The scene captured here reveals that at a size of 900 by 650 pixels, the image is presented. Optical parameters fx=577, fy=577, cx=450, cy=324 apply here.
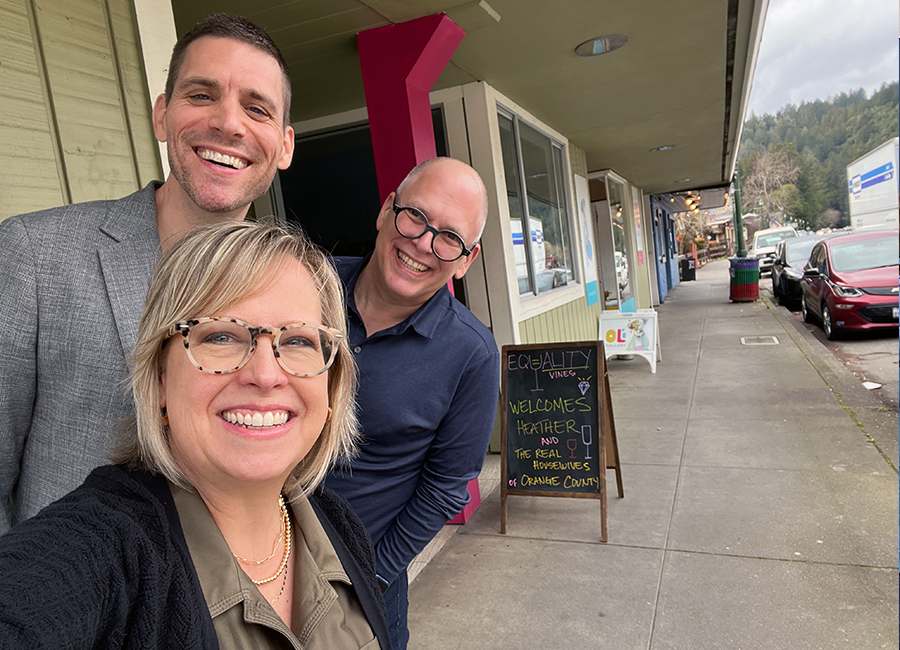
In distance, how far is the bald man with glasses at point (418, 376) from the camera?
1855 mm

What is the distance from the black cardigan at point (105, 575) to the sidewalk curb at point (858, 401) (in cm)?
479

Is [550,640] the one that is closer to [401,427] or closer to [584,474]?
[584,474]

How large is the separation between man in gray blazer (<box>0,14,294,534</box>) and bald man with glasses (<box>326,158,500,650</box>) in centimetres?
59

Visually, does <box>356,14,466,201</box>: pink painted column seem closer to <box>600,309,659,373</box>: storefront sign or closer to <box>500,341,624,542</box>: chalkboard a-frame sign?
<box>500,341,624,542</box>: chalkboard a-frame sign

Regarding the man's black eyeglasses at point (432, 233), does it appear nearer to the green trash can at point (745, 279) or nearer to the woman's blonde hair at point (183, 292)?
the woman's blonde hair at point (183, 292)

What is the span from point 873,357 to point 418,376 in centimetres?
881

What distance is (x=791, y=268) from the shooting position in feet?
47.5

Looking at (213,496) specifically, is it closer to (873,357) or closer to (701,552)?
(701,552)

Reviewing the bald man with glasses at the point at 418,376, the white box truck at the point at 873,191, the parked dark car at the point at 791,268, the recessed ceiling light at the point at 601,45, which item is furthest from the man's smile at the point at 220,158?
the parked dark car at the point at 791,268

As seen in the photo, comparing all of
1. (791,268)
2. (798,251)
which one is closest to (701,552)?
(791,268)

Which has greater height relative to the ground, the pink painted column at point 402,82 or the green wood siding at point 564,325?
the pink painted column at point 402,82

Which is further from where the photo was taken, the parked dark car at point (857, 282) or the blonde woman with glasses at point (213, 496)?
the parked dark car at point (857, 282)

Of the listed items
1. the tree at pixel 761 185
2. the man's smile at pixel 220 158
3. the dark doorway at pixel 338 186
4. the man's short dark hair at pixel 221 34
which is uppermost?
the tree at pixel 761 185

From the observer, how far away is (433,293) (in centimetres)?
199
